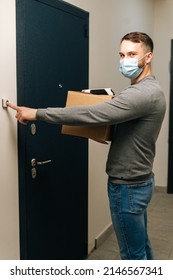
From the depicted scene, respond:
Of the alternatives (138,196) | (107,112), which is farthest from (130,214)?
(107,112)

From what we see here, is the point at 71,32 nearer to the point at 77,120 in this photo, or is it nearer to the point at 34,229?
the point at 77,120

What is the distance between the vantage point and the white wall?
1.84m

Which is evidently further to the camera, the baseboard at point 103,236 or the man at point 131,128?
the baseboard at point 103,236

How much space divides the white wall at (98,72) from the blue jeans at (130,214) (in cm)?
60

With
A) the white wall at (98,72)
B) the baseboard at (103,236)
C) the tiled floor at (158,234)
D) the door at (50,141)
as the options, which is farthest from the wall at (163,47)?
the door at (50,141)

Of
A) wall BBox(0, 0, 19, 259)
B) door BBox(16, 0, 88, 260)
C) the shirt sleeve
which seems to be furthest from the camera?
door BBox(16, 0, 88, 260)

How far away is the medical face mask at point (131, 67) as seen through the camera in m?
1.68

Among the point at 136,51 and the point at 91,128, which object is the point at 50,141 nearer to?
the point at 91,128

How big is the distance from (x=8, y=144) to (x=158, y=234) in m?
2.12

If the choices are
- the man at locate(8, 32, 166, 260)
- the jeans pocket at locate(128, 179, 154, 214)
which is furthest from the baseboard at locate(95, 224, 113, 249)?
the jeans pocket at locate(128, 179, 154, 214)

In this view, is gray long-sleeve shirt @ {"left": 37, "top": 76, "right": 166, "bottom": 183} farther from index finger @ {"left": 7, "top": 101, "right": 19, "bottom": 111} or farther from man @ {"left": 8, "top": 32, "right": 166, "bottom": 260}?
index finger @ {"left": 7, "top": 101, "right": 19, "bottom": 111}

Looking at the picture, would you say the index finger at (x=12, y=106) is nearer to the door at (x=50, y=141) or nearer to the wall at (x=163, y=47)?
the door at (x=50, y=141)

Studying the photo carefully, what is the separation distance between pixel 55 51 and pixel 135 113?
35.8 inches

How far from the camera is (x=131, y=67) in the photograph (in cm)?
169
